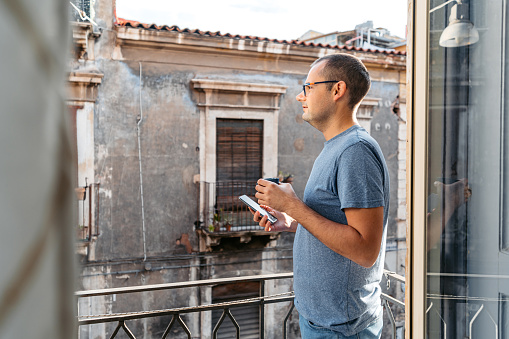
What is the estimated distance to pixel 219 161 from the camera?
7.91 m

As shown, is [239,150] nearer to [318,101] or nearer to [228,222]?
[228,222]

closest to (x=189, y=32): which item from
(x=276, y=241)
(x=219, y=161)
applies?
(x=219, y=161)

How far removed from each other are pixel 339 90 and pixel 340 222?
1.42 ft

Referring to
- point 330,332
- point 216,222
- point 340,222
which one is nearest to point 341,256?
point 340,222

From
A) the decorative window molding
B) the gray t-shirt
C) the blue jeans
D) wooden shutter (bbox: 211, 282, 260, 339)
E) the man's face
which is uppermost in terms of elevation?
the decorative window molding

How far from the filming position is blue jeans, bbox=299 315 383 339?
127cm

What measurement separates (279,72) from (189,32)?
186cm

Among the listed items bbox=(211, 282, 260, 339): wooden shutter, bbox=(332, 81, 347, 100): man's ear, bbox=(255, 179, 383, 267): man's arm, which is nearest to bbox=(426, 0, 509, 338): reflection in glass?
bbox=(255, 179, 383, 267): man's arm

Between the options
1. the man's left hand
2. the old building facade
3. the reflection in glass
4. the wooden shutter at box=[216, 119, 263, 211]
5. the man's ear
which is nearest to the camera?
the reflection in glass

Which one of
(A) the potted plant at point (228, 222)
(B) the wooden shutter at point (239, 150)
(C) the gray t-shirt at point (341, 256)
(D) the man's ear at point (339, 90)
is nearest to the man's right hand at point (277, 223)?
(C) the gray t-shirt at point (341, 256)

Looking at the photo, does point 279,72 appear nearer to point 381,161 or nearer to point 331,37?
point 331,37

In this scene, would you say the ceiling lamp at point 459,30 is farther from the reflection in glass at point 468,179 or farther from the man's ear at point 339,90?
the man's ear at point 339,90

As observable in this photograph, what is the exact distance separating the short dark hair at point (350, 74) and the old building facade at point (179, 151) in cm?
615

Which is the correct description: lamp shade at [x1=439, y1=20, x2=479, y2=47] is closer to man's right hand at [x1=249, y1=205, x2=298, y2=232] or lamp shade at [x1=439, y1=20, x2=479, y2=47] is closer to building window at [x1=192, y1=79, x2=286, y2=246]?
man's right hand at [x1=249, y1=205, x2=298, y2=232]
